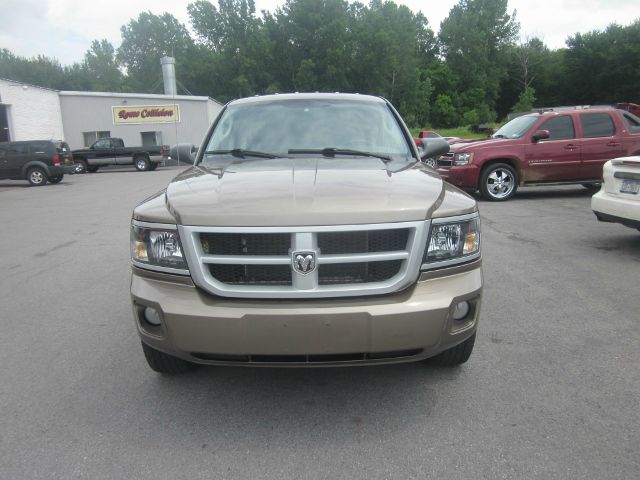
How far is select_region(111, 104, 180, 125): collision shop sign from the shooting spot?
109 feet

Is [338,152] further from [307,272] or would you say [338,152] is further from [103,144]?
[103,144]

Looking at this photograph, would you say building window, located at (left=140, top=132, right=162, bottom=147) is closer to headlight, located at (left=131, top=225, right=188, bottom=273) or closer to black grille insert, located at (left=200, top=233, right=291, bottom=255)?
headlight, located at (left=131, top=225, right=188, bottom=273)

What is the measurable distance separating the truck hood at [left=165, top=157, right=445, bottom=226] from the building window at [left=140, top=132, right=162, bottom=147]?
→ 108 ft

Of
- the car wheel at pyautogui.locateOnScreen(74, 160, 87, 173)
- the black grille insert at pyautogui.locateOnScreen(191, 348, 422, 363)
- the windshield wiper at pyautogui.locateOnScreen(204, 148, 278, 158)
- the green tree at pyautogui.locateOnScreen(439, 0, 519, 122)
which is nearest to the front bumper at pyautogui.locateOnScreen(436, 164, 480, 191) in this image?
the windshield wiper at pyautogui.locateOnScreen(204, 148, 278, 158)

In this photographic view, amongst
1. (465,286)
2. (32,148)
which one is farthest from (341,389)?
(32,148)

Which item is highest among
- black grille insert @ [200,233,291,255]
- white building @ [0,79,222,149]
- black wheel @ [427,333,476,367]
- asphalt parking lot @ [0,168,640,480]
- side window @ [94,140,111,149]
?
white building @ [0,79,222,149]

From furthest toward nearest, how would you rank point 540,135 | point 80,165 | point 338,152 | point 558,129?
point 80,165
point 558,129
point 540,135
point 338,152

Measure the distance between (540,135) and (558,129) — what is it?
1.93ft

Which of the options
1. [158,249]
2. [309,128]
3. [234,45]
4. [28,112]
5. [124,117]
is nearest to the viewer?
[158,249]

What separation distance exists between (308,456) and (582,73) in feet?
265

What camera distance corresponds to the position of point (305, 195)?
252 centimetres

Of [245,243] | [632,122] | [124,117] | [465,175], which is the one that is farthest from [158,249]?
[124,117]

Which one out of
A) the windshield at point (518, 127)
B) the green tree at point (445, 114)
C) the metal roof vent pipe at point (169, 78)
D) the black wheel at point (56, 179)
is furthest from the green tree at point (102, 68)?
the windshield at point (518, 127)

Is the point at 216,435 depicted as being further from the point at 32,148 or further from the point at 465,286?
the point at 32,148
